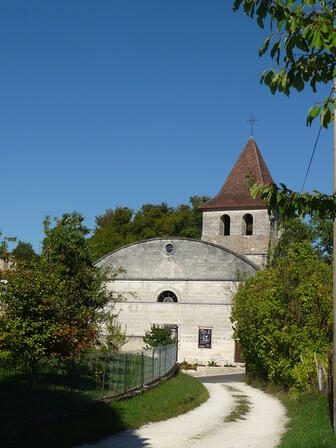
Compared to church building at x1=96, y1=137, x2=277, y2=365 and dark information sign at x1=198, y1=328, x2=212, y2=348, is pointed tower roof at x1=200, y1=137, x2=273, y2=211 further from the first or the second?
dark information sign at x1=198, y1=328, x2=212, y2=348

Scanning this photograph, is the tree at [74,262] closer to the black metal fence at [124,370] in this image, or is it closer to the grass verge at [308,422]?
the black metal fence at [124,370]

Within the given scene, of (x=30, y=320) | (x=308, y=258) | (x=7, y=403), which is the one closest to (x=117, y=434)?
(x=7, y=403)

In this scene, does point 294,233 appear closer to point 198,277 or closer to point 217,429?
point 198,277

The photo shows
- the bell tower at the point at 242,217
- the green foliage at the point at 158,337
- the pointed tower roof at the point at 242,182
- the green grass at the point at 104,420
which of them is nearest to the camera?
the green grass at the point at 104,420

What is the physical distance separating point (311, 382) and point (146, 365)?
18.1 ft

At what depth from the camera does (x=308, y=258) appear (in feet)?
75.8

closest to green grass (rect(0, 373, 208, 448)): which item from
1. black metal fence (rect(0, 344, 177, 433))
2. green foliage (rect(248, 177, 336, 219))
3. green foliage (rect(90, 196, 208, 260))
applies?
black metal fence (rect(0, 344, 177, 433))

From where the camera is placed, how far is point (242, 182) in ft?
149

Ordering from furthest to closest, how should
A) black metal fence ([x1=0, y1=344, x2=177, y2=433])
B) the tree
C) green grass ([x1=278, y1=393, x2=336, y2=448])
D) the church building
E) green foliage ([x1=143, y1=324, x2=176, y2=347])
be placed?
the church building < green foliage ([x1=143, y1=324, x2=176, y2=347]) < the tree < black metal fence ([x1=0, y1=344, x2=177, y2=433]) < green grass ([x1=278, y1=393, x2=336, y2=448])

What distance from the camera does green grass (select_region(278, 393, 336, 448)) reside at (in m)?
10.9

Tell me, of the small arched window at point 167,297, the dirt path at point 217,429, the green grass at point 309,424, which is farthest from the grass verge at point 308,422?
the small arched window at point 167,297

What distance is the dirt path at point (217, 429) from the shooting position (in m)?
11.8

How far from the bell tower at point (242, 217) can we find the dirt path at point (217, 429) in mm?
23111

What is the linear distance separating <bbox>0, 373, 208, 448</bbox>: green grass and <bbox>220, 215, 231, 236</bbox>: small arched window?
24686 millimetres
